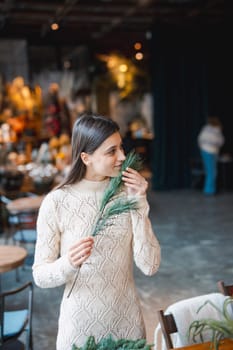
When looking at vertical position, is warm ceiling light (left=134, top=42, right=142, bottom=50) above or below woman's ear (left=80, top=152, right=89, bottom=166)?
above

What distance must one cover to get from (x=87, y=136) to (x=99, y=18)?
32.7 ft

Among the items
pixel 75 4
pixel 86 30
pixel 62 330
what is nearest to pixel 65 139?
pixel 75 4

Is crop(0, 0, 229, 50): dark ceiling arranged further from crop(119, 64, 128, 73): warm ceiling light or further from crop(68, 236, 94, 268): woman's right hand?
crop(68, 236, 94, 268): woman's right hand

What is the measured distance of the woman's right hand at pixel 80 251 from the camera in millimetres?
1682

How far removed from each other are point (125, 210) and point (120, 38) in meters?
12.3

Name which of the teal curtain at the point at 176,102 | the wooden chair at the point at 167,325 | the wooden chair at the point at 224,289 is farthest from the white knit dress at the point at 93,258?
the teal curtain at the point at 176,102

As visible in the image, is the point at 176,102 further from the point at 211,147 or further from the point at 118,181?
the point at 118,181

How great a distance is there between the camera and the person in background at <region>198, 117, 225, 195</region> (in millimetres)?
10750

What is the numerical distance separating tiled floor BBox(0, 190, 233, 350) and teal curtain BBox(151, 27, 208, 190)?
207 cm

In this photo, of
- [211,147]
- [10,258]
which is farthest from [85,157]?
[211,147]

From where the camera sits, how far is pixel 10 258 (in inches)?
157

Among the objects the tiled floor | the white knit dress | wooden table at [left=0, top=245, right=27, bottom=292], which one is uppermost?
the white knit dress

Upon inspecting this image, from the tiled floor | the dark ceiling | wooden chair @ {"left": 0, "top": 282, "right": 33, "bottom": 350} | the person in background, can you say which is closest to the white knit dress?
wooden chair @ {"left": 0, "top": 282, "right": 33, "bottom": 350}

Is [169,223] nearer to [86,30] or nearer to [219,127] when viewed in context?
[219,127]
